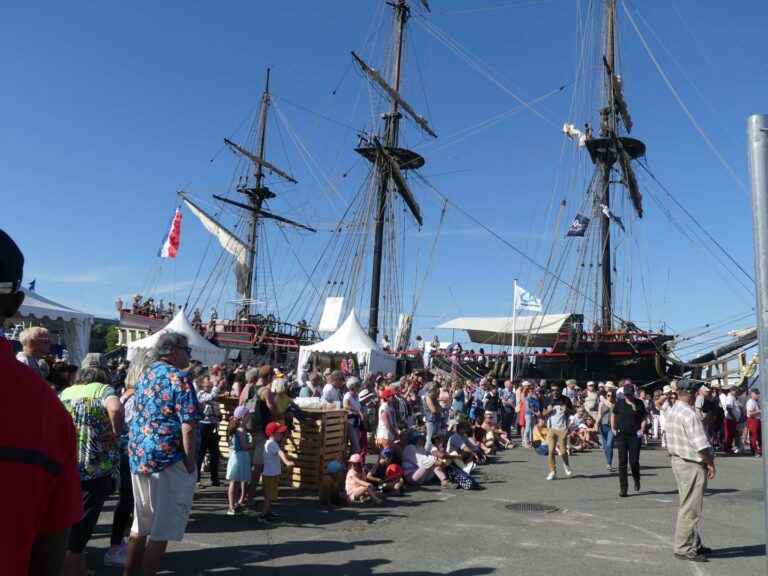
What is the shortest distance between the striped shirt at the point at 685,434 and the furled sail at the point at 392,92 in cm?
3444

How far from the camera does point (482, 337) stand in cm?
3809

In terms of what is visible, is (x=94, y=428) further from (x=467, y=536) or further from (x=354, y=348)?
(x=354, y=348)

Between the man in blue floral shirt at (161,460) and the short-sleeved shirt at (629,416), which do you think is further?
the short-sleeved shirt at (629,416)

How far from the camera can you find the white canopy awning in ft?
109

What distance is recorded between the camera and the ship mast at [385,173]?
36.8m

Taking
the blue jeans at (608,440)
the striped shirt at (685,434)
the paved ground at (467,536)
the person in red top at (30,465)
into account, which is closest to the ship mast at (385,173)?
the blue jeans at (608,440)

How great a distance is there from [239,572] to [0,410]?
15.9 feet

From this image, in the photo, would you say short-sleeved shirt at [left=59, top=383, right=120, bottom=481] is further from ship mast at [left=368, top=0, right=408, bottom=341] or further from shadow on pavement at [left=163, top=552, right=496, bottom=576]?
ship mast at [left=368, top=0, right=408, bottom=341]

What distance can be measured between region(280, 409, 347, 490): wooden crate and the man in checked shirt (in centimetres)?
497

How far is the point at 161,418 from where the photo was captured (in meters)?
4.68

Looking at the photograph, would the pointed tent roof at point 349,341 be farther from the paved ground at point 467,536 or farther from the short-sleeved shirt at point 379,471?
the paved ground at point 467,536

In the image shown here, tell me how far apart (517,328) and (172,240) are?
20575 millimetres

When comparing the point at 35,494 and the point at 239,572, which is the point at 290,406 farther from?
the point at 35,494

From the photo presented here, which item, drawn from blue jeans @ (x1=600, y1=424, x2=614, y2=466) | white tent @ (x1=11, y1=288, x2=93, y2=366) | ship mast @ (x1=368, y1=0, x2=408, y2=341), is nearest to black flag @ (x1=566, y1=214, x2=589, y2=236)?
ship mast @ (x1=368, y1=0, x2=408, y2=341)
